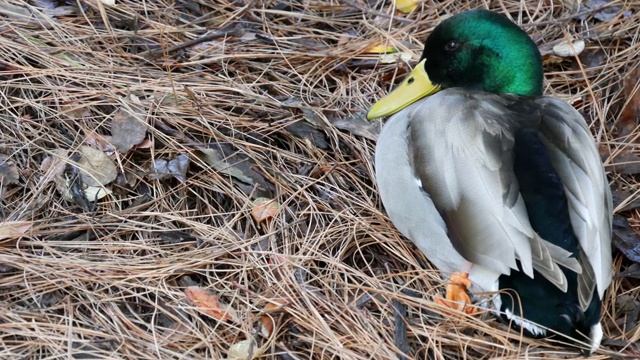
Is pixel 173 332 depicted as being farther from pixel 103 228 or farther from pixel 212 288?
pixel 103 228

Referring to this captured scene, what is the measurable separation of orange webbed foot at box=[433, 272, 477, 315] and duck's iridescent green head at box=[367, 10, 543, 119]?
2.54 ft

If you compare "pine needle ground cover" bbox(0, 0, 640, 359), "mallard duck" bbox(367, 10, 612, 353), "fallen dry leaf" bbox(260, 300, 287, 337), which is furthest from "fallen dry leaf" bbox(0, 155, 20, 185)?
"mallard duck" bbox(367, 10, 612, 353)

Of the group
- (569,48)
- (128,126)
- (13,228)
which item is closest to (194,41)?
(128,126)

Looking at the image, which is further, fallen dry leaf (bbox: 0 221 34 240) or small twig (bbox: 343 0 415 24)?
small twig (bbox: 343 0 415 24)

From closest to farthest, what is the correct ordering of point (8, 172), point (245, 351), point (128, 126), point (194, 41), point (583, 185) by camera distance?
point (245, 351), point (583, 185), point (8, 172), point (128, 126), point (194, 41)

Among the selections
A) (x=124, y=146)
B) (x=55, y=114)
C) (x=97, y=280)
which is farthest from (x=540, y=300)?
(x=55, y=114)

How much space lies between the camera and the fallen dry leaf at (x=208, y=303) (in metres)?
2.78

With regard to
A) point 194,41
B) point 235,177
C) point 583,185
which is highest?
point 583,185

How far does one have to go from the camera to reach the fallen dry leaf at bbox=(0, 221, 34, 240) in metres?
2.99

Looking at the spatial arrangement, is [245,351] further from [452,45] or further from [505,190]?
[452,45]

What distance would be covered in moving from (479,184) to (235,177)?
Answer: 958 millimetres

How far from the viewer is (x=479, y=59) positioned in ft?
11.1

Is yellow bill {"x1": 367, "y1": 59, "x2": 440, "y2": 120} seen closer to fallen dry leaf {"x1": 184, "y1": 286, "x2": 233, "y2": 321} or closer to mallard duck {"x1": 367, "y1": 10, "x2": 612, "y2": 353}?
mallard duck {"x1": 367, "y1": 10, "x2": 612, "y2": 353}

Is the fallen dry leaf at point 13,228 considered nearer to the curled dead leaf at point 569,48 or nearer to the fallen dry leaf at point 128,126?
the fallen dry leaf at point 128,126
